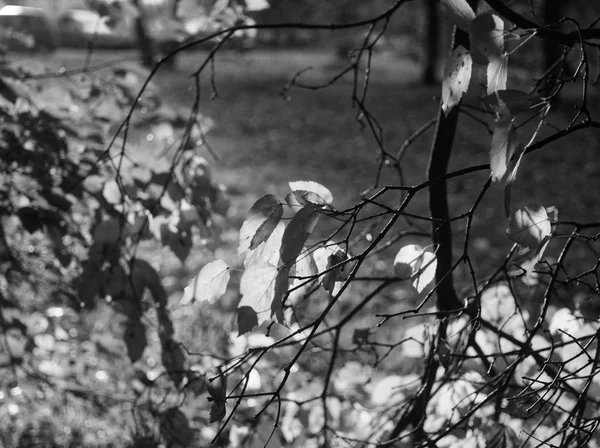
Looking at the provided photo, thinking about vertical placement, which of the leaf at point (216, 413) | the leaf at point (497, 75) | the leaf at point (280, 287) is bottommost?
the leaf at point (216, 413)

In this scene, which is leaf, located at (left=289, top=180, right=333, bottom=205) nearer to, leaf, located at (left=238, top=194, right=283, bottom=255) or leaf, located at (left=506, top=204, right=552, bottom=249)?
leaf, located at (left=238, top=194, right=283, bottom=255)

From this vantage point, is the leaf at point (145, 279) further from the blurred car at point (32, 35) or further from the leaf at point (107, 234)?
the blurred car at point (32, 35)

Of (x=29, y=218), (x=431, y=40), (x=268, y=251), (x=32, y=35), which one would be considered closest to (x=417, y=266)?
(x=268, y=251)

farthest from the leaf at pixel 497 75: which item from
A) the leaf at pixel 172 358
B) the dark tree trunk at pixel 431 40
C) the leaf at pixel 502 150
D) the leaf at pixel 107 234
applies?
the dark tree trunk at pixel 431 40

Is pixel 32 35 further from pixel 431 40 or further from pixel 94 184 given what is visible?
pixel 431 40

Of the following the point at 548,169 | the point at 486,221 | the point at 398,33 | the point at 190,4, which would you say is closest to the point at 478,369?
the point at 190,4

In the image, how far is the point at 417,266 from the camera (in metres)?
1.17

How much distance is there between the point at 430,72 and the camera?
59.4ft

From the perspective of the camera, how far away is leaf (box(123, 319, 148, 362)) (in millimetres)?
1871

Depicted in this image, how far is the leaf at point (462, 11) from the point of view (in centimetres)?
104

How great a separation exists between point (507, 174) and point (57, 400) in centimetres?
303

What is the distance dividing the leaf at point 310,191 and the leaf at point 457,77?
24 cm

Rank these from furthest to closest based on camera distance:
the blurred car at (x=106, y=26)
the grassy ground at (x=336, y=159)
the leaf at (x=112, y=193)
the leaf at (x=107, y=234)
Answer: the grassy ground at (x=336, y=159)
the blurred car at (x=106, y=26)
the leaf at (x=112, y=193)
the leaf at (x=107, y=234)

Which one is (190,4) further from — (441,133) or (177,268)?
(177,268)
